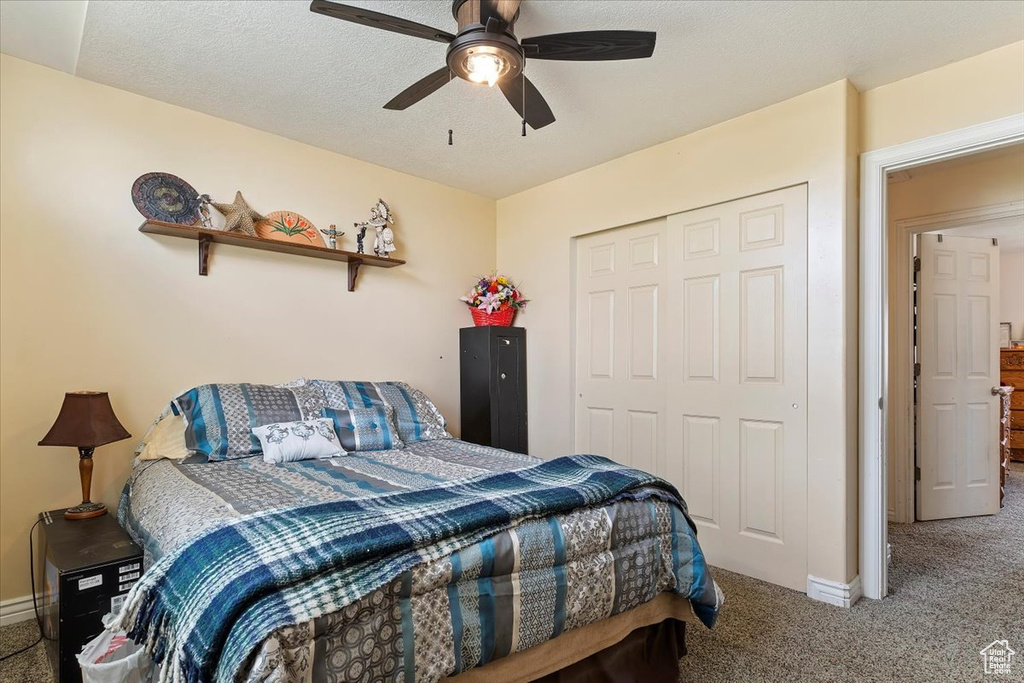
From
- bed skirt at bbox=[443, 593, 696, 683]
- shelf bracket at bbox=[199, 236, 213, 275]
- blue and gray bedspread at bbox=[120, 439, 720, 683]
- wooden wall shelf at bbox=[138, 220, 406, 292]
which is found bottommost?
bed skirt at bbox=[443, 593, 696, 683]

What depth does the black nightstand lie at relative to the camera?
69.1 inches

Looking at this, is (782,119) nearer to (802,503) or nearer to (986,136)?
(986,136)

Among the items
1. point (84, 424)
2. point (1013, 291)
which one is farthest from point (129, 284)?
point (1013, 291)

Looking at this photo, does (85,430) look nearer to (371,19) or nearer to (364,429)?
(364,429)

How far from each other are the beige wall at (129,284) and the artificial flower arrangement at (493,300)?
2.09ft

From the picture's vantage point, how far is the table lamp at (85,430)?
87.4 inches

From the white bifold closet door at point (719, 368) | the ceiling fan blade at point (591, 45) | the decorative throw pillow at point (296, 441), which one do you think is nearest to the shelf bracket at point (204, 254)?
the decorative throw pillow at point (296, 441)

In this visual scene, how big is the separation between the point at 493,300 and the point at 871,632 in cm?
281

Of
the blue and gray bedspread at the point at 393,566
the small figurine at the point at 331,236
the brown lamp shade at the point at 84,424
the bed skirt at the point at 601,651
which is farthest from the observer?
the small figurine at the point at 331,236

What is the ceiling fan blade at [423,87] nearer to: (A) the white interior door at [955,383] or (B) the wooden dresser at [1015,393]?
(A) the white interior door at [955,383]

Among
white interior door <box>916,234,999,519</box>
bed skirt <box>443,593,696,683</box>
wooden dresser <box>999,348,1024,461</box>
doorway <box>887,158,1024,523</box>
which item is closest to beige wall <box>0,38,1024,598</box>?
bed skirt <box>443,593,696,683</box>

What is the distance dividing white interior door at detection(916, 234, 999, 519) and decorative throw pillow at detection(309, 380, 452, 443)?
350cm

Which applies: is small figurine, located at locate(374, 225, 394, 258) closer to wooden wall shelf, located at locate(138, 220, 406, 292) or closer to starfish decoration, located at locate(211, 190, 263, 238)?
wooden wall shelf, located at locate(138, 220, 406, 292)

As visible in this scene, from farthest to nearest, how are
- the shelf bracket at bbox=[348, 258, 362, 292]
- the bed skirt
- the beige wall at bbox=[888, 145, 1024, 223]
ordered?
the shelf bracket at bbox=[348, 258, 362, 292] → the beige wall at bbox=[888, 145, 1024, 223] → the bed skirt
